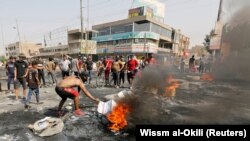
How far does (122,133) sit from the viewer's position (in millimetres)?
4832

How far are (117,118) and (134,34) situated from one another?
38234mm

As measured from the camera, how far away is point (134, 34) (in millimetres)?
42406

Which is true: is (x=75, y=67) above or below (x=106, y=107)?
above

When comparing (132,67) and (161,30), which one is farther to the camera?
(161,30)

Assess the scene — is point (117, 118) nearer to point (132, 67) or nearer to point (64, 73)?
point (132, 67)

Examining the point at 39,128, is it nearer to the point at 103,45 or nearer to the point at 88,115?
the point at 88,115

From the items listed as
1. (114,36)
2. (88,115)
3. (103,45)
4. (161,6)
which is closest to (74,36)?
(103,45)

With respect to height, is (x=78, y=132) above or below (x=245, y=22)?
below

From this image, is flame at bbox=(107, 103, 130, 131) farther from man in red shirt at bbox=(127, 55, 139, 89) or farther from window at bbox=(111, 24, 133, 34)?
window at bbox=(111, 24, 133, 34)

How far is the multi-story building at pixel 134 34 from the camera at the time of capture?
4241 cm

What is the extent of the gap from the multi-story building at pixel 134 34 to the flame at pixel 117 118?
36351 millimetres

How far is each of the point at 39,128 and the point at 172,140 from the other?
2729mm

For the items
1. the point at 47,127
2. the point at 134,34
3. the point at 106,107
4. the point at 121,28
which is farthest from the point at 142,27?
the point at 47,127

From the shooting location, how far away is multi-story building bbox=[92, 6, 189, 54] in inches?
1670
